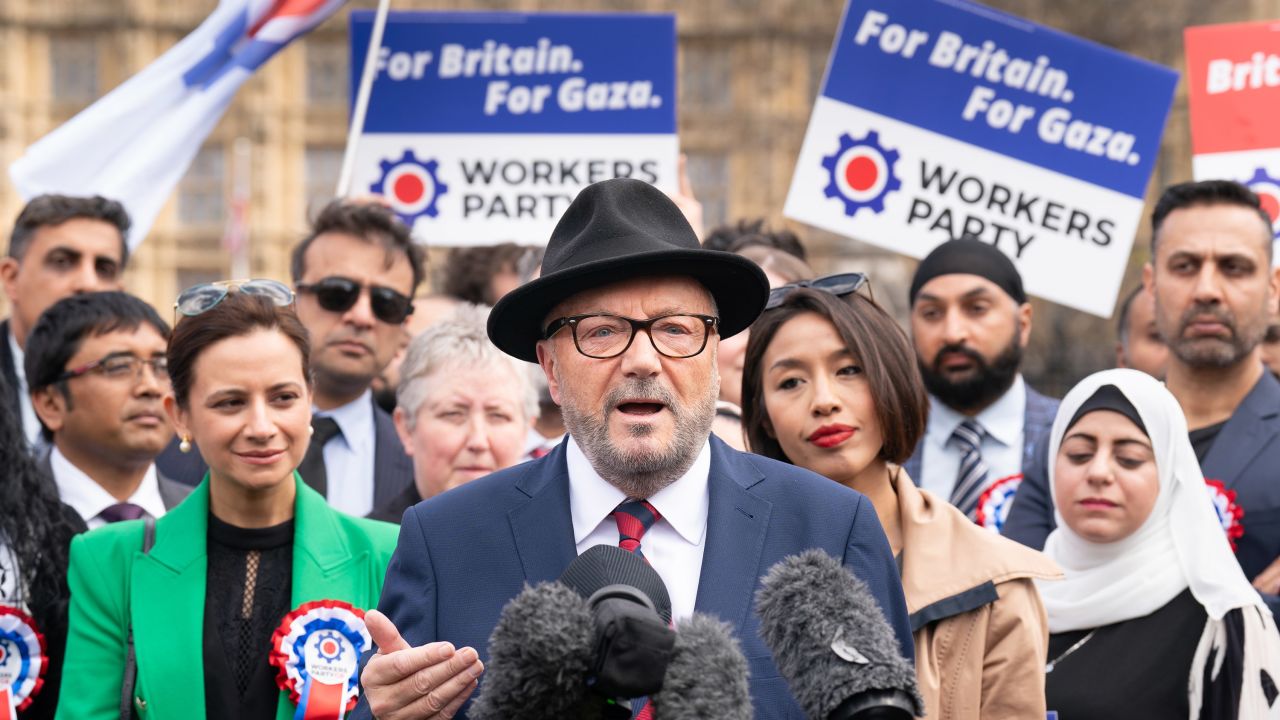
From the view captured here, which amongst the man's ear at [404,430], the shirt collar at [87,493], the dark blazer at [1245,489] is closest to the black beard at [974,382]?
the dark blazer at [1245,489]

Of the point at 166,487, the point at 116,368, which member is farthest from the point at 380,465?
the point at 116,368

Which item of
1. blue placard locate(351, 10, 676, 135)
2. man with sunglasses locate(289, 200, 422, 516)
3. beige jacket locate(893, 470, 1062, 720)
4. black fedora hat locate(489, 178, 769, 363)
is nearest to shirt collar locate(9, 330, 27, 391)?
man with sunglasses locate(289, 200, 422, 516)

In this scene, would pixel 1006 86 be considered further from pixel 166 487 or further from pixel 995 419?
pixel 166 487

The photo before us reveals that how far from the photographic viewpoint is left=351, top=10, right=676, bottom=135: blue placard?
7051mm

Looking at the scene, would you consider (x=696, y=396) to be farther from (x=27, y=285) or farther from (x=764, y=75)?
(x=764, y=75)

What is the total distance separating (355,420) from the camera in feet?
17.1

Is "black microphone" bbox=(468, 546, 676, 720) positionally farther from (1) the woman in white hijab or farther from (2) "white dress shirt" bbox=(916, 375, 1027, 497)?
(2) "white dress shirt" bbox=(916, 375, 1027, 497)

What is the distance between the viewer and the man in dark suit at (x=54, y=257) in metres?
5.52

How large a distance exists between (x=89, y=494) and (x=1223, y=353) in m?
3.18

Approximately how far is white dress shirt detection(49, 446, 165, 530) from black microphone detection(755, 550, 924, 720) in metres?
2.65

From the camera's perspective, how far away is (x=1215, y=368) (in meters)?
4.67

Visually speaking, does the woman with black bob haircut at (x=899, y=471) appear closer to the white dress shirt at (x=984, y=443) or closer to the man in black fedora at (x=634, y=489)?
the man in black fedora at (x=634, y=489)

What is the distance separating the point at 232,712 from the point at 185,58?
3937mm

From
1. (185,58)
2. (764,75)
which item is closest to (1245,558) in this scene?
(185,58)
